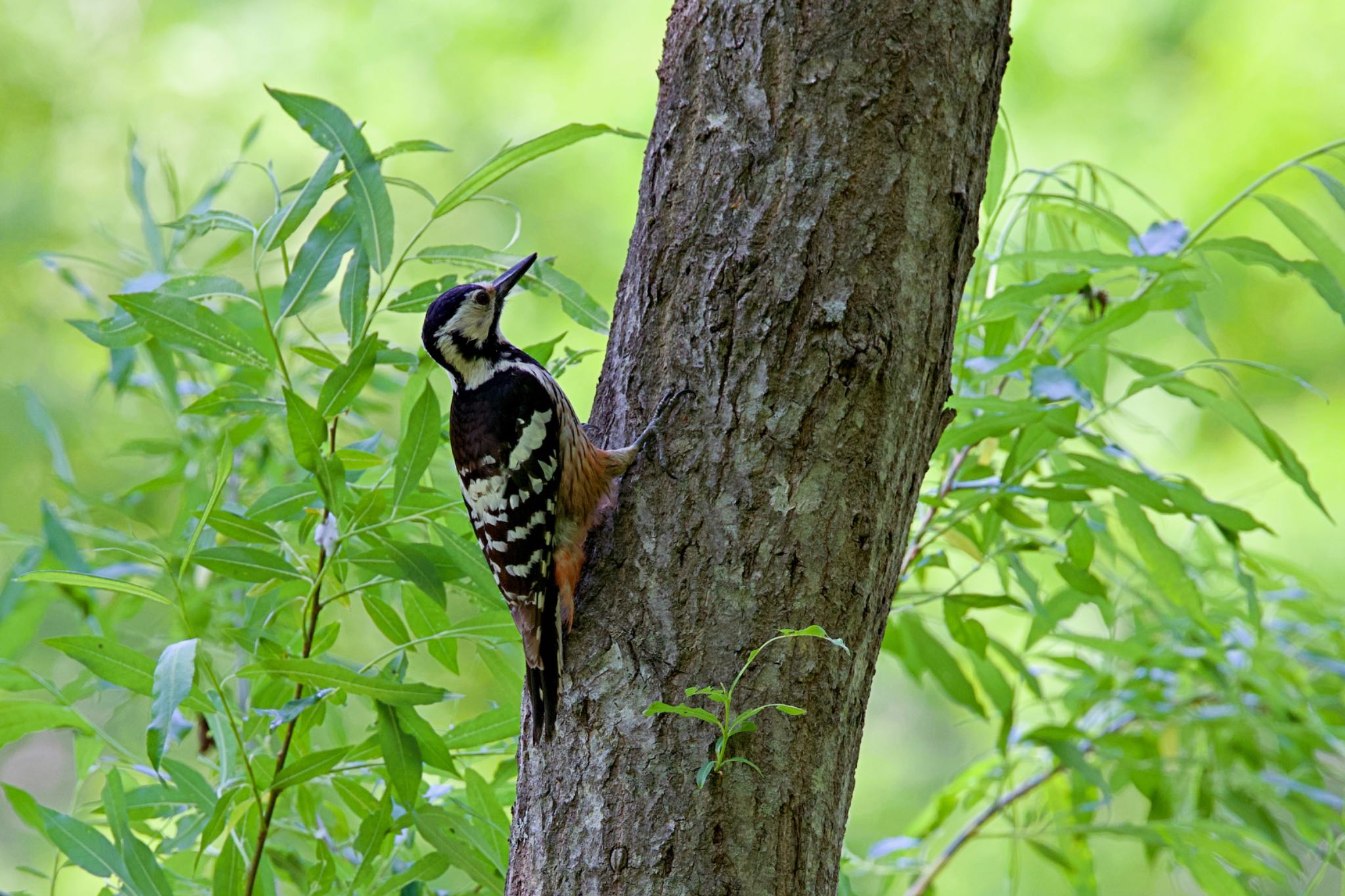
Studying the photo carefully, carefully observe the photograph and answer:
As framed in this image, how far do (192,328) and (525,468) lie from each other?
60cm

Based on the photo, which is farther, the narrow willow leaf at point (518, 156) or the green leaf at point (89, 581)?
the narrow willow leaf at point (518, 156)

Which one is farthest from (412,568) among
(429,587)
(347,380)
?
(347,380)

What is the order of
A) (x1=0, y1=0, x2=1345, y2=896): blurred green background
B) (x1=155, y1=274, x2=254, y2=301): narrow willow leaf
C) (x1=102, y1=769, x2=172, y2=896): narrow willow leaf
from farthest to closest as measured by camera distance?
(x1=0, y1=0, x2=1345, y2=896): blurred green background < (x1=155, y1=274, x2=254, y2=301): narrow willow leaf < (x1=102, y1=769, x2=172, y2=896): narrow willow leaf

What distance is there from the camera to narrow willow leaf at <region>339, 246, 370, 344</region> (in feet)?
5.18

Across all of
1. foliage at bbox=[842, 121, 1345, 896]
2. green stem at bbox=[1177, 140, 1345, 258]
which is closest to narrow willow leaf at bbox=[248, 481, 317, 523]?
foliage at bbox=[842, 121, 1345, 896]

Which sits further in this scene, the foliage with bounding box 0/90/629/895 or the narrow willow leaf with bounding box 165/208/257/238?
the narrow willow leaf with bounding box 165/208/257/238

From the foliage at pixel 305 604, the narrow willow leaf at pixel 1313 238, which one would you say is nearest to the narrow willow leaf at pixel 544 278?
the foliage at pixel 305 604

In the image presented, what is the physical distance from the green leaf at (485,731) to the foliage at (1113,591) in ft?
2.16

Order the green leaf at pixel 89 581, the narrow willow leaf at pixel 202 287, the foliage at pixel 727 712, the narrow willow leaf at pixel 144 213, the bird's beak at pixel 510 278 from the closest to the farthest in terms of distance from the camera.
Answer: the foliage at pixel 727 712 → the green leaf at pixel 89 581 → the narrow willow leaf at pixel 202 287 → the bird's beak at pixel 510 278 → the narrow willow leaf at pixel 144 213

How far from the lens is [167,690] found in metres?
1.27

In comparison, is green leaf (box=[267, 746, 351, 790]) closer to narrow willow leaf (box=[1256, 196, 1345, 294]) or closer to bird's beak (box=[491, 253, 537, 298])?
bird's beak (box=[491, 253, 537, 298])

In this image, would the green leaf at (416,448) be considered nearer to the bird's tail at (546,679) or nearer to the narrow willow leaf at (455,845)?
the bird's tail at (546,679)

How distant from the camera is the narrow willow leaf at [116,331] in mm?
1686

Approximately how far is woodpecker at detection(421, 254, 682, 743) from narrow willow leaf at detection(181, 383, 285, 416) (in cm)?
31
